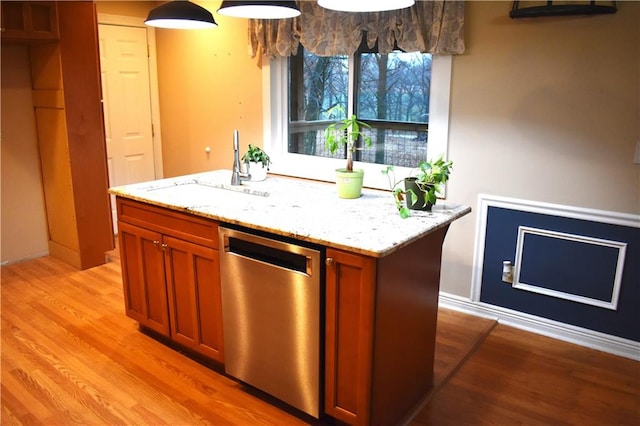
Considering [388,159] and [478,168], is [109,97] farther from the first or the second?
[478,168]

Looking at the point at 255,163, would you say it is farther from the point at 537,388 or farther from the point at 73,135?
the point at 537,388

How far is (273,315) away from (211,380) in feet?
2.15

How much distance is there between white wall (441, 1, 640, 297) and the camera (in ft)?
8.78

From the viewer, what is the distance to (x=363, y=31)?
347 cm

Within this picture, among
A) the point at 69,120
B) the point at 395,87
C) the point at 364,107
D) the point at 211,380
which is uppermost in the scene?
the point at 395,87

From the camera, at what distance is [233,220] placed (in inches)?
89.4

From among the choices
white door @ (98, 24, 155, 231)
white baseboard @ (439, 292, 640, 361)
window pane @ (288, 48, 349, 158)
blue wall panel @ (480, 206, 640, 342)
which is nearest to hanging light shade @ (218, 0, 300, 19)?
window pane @ (288, 48, 349, 158)

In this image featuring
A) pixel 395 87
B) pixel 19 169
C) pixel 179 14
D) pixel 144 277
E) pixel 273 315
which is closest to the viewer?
pixel 273 315

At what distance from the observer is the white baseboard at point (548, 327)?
287cm

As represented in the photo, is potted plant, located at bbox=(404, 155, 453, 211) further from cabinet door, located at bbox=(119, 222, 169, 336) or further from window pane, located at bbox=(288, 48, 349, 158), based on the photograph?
window pane, located at bbox=(288, 48, 349, 158)

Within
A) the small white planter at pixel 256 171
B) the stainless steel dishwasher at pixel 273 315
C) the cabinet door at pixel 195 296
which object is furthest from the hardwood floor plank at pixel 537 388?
the small white planter at pixel 256 171

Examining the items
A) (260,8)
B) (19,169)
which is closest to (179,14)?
(260,8)

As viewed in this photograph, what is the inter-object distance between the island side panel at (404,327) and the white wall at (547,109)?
103 cm

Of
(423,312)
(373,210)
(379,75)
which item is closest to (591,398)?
(423,312)
